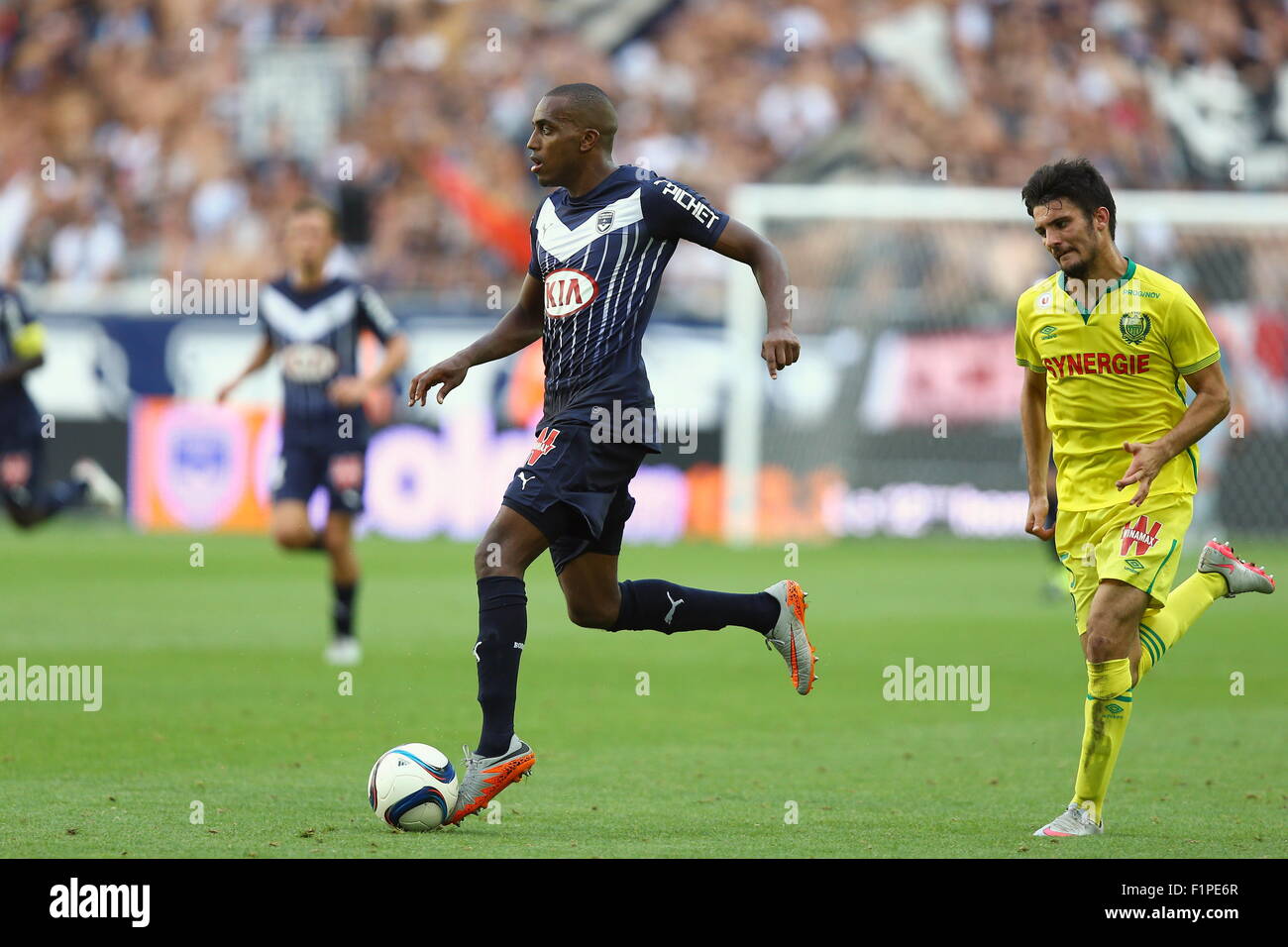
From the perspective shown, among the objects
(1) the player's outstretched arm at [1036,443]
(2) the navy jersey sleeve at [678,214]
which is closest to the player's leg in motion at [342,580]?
(2) the navy jersey sleeve at [678,214]

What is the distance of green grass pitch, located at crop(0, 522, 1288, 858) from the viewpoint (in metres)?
5.52

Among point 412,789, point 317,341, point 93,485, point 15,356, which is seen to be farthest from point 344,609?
point 412,789

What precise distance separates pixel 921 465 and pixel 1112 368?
13.7 meters

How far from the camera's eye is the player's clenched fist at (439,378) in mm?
6051

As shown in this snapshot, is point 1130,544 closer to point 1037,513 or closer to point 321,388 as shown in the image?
point 1037,513

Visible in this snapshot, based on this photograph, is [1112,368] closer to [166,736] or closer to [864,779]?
[864,779]

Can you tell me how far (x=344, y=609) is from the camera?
10219mm

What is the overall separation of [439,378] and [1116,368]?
2.20 meters

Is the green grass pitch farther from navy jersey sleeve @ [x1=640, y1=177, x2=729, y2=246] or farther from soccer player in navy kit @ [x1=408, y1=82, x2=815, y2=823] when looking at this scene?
navy jersey sleeve @ [x1=640, y1=177, x2=729, y2=246]

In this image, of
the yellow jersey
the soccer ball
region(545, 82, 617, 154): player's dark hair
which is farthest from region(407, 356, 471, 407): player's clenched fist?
the yellow jersey

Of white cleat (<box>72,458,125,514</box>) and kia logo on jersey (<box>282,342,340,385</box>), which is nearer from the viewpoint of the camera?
kia logo on jersey (<box>282,342,340,385</box>)

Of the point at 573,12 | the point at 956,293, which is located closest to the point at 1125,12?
the point at 956,293

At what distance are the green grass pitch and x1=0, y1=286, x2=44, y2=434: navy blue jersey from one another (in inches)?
49.2

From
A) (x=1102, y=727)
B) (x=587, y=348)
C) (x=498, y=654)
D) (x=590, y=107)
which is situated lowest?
(x=1102, y=727)
